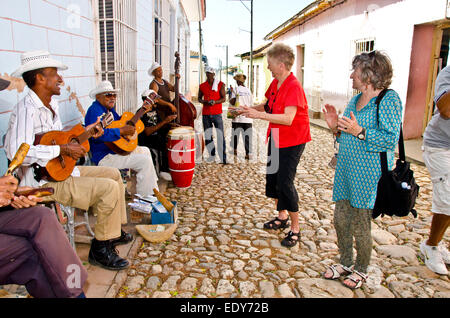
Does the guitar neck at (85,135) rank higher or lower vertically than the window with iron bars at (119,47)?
lower

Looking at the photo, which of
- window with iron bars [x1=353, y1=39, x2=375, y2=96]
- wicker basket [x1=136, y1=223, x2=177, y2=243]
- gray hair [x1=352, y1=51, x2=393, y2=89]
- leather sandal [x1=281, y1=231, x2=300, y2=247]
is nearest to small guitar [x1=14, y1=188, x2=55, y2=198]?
wicker basket [x1=136, y1=223, x2=177, y2=243]

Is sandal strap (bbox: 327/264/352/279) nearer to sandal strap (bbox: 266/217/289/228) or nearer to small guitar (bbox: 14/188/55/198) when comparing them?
sandal strap (bbox: 266/217/289/228)

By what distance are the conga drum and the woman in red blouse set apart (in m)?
1.75

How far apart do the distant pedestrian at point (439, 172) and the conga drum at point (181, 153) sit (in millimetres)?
3026

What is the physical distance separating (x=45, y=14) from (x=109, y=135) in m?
1.32

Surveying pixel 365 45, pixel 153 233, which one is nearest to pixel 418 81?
pixel 365 45

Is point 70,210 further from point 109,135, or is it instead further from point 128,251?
point 109,135

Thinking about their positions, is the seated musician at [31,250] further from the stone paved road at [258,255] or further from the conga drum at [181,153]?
the conga drum at [181,153]

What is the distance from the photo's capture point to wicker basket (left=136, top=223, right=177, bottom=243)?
12.2 ft

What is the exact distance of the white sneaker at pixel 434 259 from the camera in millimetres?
3213

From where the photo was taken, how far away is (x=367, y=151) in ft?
8.79

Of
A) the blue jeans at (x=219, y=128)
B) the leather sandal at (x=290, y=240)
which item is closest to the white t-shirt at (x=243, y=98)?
the blue jeans at (x=219, y=128)

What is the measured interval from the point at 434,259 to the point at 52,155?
3360mm

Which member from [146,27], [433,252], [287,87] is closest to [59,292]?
[287,87]
